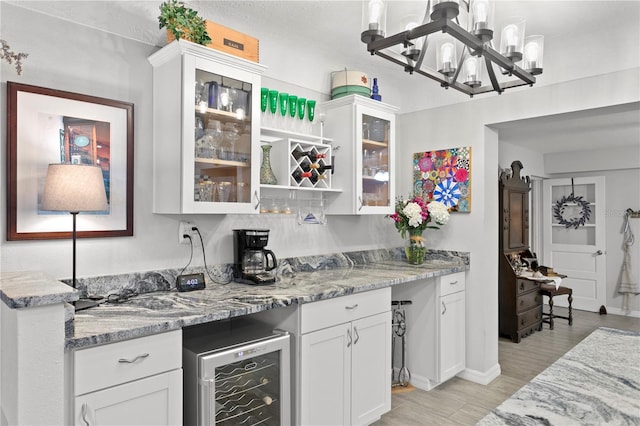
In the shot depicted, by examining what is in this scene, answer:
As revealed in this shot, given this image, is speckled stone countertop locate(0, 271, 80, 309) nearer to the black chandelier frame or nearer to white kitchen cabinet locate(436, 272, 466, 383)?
the black chandelier frame

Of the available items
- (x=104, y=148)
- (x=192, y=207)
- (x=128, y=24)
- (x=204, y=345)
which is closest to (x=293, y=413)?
(x=204, y=345)

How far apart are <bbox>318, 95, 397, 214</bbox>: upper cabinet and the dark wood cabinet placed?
208cm

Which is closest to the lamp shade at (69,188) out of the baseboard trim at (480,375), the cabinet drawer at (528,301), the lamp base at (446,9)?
the lamp base at (446,9)

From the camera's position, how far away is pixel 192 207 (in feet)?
7.05

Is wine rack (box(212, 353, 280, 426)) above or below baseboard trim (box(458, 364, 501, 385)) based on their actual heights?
above

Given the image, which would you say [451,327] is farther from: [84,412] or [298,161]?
[84,412]

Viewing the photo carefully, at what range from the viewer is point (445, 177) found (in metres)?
3.60

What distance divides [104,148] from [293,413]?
1681 mm

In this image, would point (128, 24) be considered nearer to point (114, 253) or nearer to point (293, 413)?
point (114, 253)

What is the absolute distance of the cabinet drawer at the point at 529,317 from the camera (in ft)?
15.0

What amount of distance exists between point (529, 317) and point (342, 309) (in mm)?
3351

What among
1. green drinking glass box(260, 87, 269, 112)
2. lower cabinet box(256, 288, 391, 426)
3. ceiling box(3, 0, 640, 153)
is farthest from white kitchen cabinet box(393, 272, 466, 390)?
green drinking glass box(260, 87, 269, 112)

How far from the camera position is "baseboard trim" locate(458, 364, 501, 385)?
11.0ft

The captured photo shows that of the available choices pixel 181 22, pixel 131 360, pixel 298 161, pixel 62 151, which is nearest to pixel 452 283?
pixel 298 161
